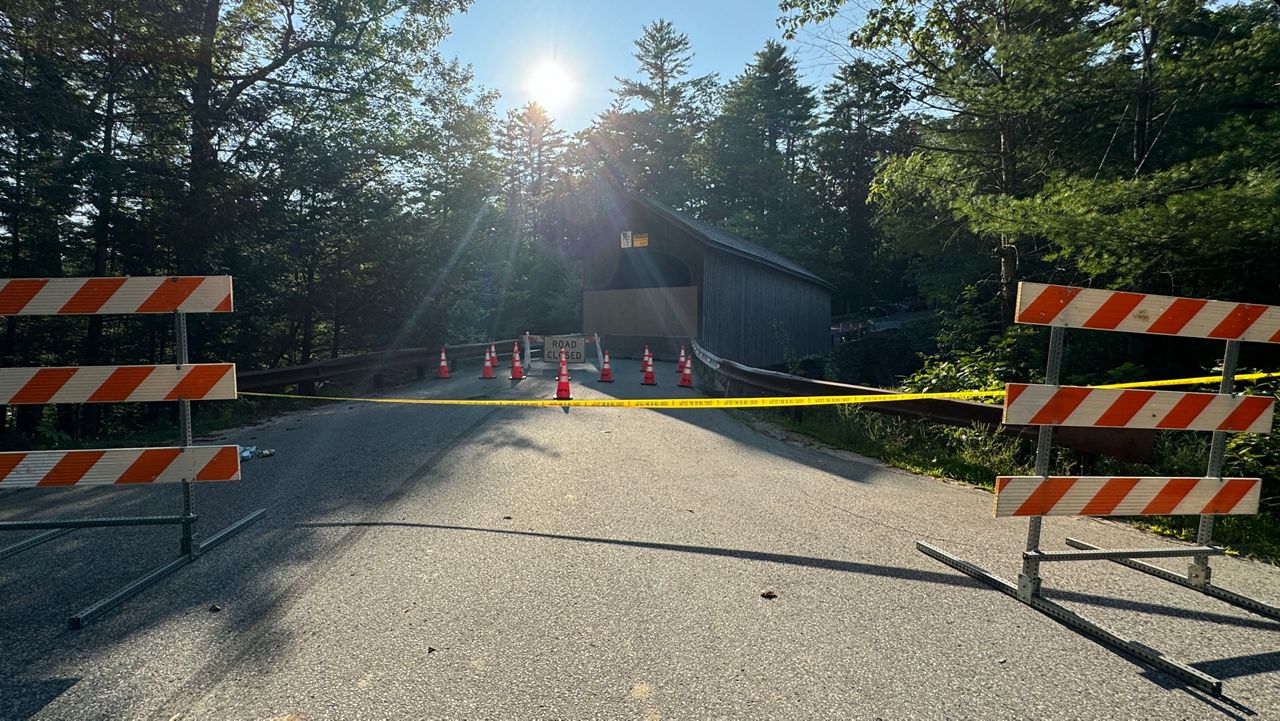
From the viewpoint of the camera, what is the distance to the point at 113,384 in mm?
3566

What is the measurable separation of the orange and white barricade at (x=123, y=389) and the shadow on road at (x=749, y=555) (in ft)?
2.92

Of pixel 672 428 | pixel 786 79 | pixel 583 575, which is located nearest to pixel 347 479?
pixel 583 575

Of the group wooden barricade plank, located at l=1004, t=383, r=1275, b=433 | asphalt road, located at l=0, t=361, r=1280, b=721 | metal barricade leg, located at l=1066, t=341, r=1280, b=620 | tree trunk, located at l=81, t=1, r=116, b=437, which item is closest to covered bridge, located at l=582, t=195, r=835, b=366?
tree trunk, located at l=81, t=1, r=116, b=437

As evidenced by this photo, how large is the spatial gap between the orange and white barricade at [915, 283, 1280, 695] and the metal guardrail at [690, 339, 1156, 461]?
1.63 m

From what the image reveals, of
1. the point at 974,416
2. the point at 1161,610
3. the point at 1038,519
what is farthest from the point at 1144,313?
the point at 974,416

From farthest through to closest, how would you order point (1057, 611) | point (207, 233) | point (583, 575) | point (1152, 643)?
point (207, 233)
point (583, 575)
point (1057, 611)
point (1152, 643)

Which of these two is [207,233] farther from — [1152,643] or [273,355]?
[1152,643]

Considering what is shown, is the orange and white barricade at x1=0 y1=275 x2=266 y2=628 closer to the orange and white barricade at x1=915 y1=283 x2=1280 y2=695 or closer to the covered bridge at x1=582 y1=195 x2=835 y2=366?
the orange and white barricade at x1=915 y1=283 x2=1280 y2=695

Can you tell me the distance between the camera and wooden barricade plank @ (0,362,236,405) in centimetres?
350

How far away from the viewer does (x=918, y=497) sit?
17.2 feet

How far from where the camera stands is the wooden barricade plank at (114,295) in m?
3.45

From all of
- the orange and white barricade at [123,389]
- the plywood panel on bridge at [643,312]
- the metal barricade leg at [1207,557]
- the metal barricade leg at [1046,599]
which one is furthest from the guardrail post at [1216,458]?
the plywood panel on bridge at [643,312]

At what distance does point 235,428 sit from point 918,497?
923 cm

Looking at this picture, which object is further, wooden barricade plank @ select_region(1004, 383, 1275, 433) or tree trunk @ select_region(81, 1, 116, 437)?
tree trunk @ select_region(81, 1, 116, 437)
